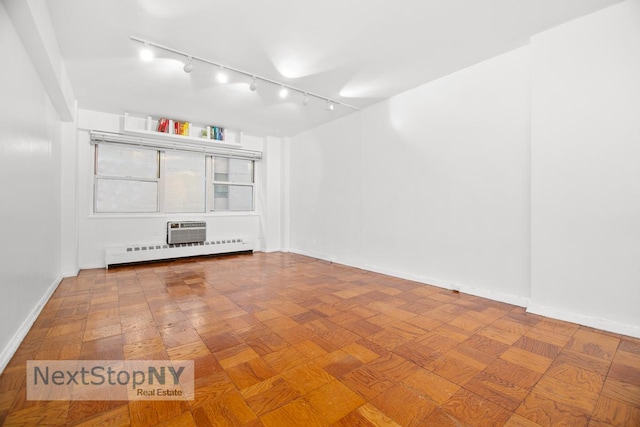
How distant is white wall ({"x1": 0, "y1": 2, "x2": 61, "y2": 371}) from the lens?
182cm

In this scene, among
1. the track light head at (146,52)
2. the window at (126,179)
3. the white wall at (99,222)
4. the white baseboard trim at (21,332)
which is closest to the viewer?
the white baseboard trim at (21,332)

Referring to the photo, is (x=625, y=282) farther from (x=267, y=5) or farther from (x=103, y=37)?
(x=103, y=37)

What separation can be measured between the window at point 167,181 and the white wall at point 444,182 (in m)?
2.34

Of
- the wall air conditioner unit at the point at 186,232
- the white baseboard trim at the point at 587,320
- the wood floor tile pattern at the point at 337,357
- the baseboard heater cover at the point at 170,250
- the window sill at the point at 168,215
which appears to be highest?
the window sill at the point at 168,215

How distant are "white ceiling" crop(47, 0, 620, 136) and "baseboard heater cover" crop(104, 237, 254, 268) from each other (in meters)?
2.43

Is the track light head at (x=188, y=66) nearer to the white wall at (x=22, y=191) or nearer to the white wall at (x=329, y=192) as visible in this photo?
the white wall at (x=22, y=191)

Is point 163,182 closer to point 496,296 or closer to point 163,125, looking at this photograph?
point 163,125

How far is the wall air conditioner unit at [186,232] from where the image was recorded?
5160 millimetres

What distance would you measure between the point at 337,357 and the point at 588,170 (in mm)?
2656

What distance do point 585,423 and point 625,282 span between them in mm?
1569

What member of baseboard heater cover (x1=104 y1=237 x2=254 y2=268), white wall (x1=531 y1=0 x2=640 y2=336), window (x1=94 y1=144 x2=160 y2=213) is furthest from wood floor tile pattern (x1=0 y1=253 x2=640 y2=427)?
window (x1=94 y1=144 x2=160 y2=213)

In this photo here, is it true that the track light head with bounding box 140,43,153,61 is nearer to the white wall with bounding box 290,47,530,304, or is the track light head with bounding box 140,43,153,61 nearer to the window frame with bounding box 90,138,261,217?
the window frame with bounding box 90,138,261,217

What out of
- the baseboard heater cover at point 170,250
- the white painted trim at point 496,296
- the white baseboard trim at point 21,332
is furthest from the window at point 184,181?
the white painted trim at point 496,296

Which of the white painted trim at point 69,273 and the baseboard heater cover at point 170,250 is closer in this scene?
the white painted trim at point 69,273
